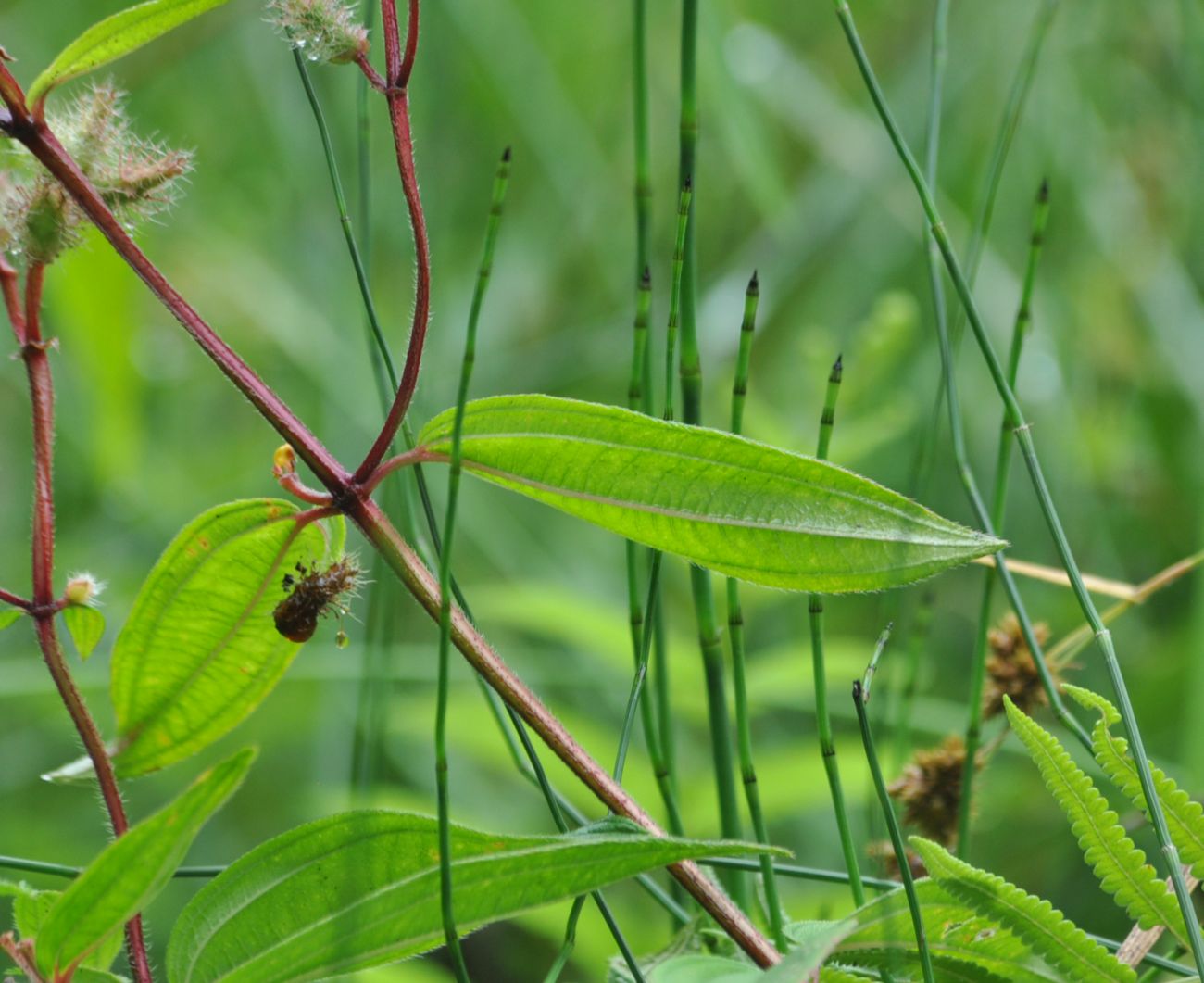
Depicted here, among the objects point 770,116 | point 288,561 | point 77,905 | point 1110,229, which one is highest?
point 770,116

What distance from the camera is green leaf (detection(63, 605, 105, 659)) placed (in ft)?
1.39

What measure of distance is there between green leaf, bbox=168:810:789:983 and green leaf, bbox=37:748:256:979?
0.11ft

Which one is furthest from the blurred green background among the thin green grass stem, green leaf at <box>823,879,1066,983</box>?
green leaf at <box>823,879,1066,983</box>

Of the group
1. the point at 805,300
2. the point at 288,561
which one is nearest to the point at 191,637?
the point at 288,561

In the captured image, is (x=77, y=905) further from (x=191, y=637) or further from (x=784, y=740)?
(x=784, y=740)

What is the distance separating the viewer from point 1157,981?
0.45 m

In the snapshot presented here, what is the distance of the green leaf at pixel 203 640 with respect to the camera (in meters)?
0.41

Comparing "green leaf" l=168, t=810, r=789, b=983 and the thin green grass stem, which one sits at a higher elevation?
the thin green grass stem

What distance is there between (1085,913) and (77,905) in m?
0.90

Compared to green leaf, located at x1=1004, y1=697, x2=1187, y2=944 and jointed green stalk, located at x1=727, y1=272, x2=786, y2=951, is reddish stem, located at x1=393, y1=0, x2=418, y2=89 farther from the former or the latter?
green leaf, located at x1=1004, y1=697, x2=1187, y2=944

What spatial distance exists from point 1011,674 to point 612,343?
41.8 inches

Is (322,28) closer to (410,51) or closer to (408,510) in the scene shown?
(410,51)

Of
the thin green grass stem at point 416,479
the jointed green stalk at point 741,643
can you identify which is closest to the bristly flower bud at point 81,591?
the thin green grass stem at point 416,479

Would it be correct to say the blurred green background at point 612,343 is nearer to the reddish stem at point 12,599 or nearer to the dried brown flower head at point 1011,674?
the dried brown flower head at point 1011,674
